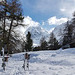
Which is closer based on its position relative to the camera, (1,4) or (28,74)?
(28,74)

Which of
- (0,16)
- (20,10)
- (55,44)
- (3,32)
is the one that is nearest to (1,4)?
(0,16)

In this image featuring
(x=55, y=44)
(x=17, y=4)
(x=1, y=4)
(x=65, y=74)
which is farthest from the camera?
(x=55, y=44)

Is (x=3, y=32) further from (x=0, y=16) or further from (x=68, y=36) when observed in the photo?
(x=68, y=36)

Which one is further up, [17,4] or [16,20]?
[17,4]

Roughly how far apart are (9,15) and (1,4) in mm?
2232

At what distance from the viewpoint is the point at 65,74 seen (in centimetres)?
651

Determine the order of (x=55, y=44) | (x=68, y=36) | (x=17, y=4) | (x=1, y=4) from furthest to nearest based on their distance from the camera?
(x=55, y=44) < (x=68, y=36) < (x=17, y=4) < (x=1, y=4)

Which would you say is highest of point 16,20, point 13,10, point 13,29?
point 13,10

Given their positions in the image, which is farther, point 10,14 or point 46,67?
point 10,14

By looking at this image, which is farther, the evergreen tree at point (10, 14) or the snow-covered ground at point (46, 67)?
the evergreen tree at point (10, 14)

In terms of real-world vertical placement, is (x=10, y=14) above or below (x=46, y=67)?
above

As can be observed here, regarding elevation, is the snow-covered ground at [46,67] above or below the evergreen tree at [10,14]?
below

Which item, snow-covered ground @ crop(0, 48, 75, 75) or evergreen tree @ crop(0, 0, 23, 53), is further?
evergreen tree @ crop(0, 0, 23, 53)

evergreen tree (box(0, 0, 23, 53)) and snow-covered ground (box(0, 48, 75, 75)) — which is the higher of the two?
evergreen tree (box(0, 0, 23, 53))
